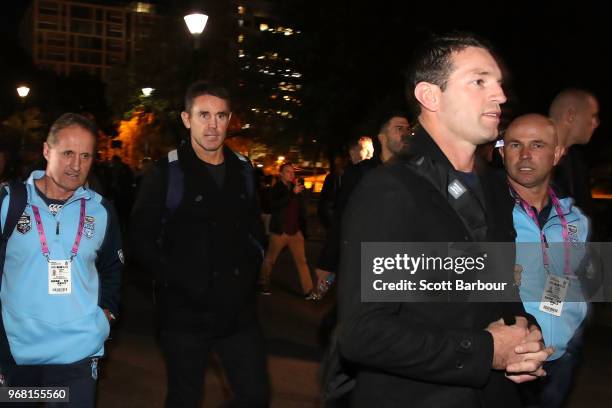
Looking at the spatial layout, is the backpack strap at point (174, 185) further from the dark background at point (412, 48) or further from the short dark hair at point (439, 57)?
the dark background at point (412, 48)

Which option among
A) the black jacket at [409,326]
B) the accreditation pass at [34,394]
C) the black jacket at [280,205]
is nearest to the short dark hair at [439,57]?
the black jacket at [409,326]

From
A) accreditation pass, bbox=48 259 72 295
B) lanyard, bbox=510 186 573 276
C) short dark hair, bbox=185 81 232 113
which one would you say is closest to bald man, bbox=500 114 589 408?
lanyard, bbox=510 186 573 276

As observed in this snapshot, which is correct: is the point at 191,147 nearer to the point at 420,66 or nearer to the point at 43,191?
the point at 43,191

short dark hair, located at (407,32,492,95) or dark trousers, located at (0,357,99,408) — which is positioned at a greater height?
short dark hair, located at (407,32,492,95)

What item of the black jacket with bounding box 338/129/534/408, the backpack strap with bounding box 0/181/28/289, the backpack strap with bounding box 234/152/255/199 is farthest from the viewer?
the backpack strap with bounding box 234/152/255/199

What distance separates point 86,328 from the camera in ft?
11.4

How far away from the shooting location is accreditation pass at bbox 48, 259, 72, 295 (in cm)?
341

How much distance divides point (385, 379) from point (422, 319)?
0.22 metres

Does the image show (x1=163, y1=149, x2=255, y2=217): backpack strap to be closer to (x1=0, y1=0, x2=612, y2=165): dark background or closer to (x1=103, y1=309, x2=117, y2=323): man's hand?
(x1=103, y1=309, x2=117, y2=323): man's hand

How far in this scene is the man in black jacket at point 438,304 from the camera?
198cm

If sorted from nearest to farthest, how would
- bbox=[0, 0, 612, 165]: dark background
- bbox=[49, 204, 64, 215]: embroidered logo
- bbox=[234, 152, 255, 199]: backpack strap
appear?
1. bbox=[49, 204, 64, 215]: embroidered logo
2. bbox=[234, 152, 255, 199]: backpack strap
3. bbox=[0, 0, 612, 165]: dark background

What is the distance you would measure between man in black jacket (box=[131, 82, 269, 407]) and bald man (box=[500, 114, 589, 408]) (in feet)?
4.75

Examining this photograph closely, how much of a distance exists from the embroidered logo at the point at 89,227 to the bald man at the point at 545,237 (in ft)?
6.92

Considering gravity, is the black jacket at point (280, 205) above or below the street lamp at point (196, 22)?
below
